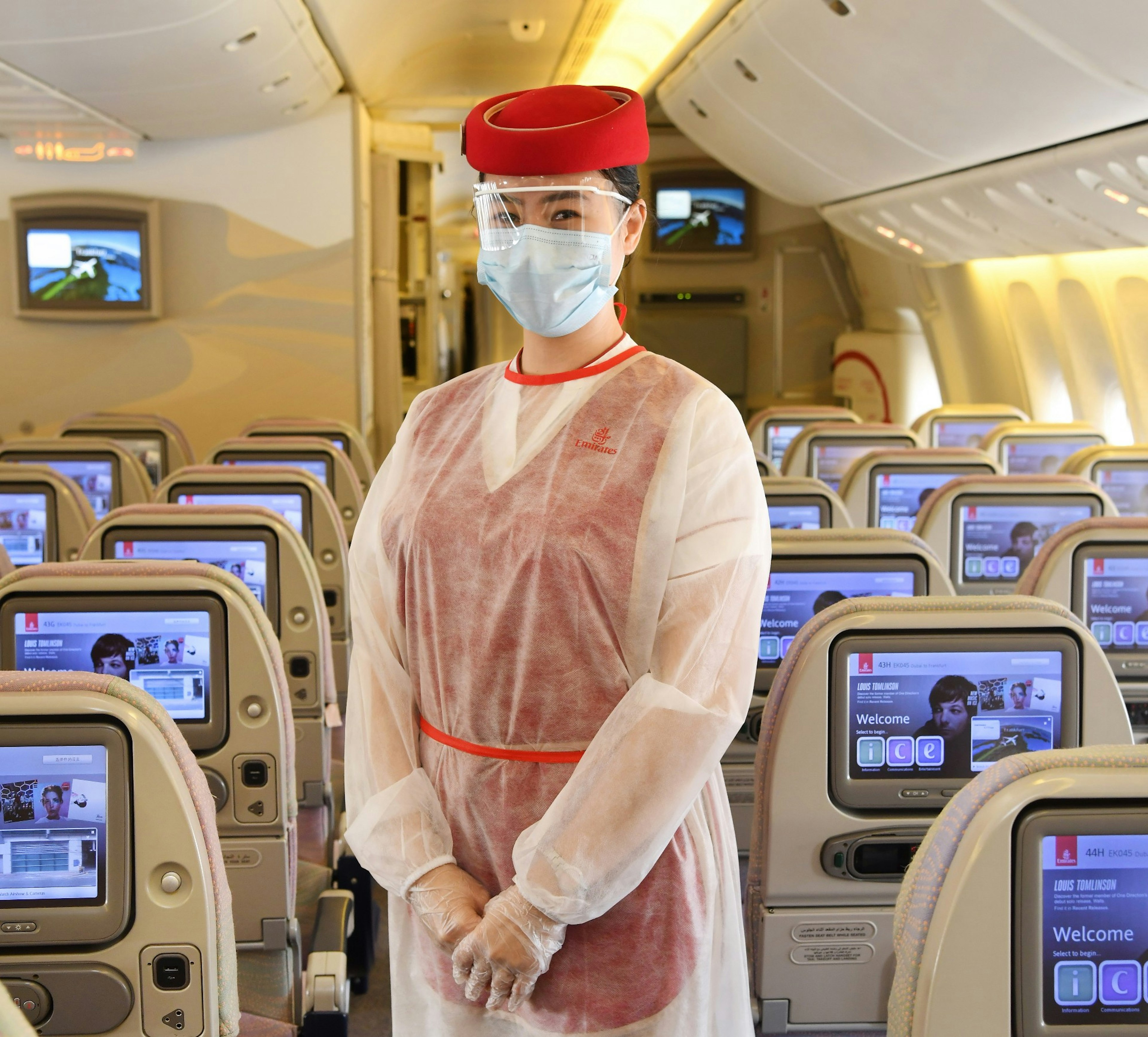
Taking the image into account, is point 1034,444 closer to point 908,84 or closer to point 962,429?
point 962,429

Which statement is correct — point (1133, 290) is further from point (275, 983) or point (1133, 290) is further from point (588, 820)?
point (588, 820)

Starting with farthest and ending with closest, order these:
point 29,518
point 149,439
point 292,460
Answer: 1. point 149,439
2. point 292,460
3. point 29,518

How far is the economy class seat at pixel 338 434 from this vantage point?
24.4 ft

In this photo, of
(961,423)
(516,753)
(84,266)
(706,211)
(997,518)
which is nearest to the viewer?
(516,753)

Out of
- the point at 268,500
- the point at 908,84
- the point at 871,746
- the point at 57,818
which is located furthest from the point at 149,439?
the point at 57,818

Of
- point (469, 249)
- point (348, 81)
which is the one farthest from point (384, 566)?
point (469, 249)

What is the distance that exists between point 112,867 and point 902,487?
13.5 feet

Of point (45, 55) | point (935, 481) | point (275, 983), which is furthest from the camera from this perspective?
point (45, 55)

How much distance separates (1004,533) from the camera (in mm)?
4434

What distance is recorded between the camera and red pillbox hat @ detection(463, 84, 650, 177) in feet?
5.62

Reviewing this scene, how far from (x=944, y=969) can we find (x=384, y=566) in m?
0.89

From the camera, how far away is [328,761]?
13.0 feet

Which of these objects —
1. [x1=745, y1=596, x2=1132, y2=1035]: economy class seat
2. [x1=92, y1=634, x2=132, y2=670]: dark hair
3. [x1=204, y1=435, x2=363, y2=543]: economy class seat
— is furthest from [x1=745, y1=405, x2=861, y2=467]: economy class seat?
[x1=92, y1=634, x2=132, y2=670]: dark hair

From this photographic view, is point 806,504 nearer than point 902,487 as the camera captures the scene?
Yes
